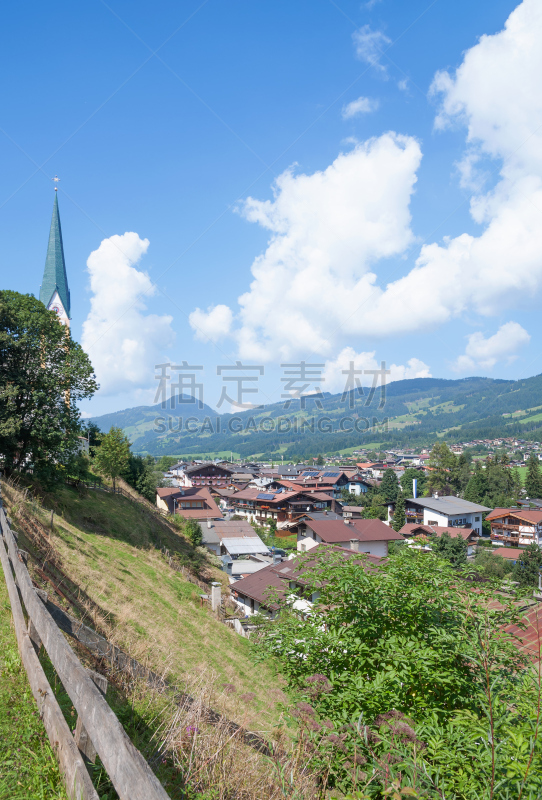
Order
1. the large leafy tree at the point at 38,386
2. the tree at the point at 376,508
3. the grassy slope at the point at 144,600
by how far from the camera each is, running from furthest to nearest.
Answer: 1. the tree at the point at 376,508
2. the large leafy tree at the point at 38,386
3. the grassy slope at the point at 144,600

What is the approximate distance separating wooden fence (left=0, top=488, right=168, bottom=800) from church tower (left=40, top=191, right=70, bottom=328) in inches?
2387

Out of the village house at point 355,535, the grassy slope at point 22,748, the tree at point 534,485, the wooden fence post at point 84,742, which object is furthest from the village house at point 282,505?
the wooden fence post at point 84,742

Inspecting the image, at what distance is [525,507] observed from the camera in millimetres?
74750

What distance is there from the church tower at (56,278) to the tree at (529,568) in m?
58.6

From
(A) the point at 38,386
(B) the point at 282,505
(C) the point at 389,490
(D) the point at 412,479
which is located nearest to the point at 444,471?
(D) the point at 412,479

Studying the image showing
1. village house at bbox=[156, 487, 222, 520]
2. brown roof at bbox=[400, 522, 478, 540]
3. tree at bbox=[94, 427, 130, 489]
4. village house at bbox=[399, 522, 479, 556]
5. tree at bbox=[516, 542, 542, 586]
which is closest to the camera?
tree at bbox=[94, 427, 130, 489]

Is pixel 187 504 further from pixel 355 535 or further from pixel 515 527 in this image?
pixel 515 527

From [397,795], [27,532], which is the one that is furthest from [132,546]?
[397,795]

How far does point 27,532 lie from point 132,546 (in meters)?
11.4

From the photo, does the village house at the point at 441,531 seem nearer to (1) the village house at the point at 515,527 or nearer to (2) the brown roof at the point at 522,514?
(1) the village house at the point at 515,527

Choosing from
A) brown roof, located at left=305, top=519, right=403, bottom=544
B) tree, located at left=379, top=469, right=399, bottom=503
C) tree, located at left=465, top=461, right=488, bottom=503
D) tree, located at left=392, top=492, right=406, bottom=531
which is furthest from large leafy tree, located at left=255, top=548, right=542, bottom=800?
tree, located at left=465, top=461, right=488, bottom=503

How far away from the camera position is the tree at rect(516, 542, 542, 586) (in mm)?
42125

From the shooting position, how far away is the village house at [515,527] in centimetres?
6312

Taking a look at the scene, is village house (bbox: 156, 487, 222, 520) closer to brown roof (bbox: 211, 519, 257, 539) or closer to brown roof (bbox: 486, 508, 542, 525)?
brown roof (bbox: 211, 519, 257, 539)
